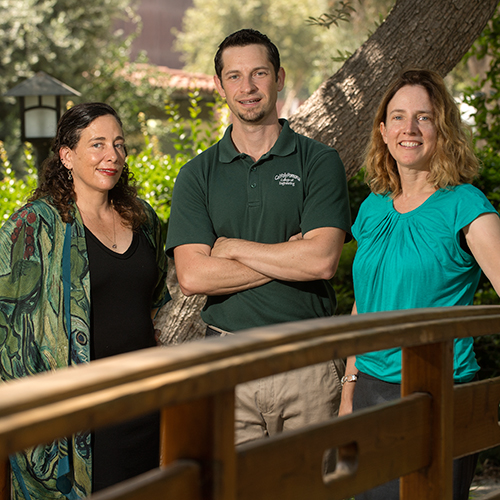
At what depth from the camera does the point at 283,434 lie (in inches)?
50.4

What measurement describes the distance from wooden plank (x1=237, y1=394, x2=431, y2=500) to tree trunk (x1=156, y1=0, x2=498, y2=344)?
299 cm

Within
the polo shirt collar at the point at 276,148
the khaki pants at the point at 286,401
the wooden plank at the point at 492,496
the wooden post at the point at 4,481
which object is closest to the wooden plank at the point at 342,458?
the wooden plank at the point at 492,496

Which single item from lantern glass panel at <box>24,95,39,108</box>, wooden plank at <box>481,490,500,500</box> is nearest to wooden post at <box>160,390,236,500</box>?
wooden plank at <box>481,490,500,500</box>

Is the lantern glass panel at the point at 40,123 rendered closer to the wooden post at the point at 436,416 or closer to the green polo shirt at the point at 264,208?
the green polo shirt at the point at 264,208

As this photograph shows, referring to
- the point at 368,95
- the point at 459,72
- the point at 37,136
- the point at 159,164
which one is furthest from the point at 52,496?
the point at 459,72

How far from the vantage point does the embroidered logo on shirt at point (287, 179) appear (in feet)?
9.38

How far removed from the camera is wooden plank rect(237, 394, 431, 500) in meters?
1.23

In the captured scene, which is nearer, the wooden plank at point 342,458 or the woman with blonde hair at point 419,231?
the wooden plank at point 342,458

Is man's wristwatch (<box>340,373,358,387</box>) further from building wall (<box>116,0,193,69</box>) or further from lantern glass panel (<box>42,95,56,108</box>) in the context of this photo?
building wall (<box>116,0,193,69</box>)

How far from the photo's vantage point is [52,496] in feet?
9.10

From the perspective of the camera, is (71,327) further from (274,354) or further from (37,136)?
(37,136)

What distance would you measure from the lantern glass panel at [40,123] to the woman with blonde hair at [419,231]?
15.1 feet

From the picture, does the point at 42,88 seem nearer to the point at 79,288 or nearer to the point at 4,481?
the point at 79,288

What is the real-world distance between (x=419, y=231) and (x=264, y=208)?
2.38 feet
